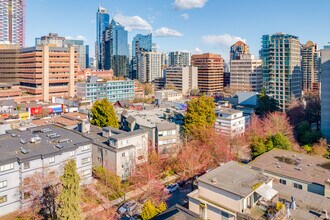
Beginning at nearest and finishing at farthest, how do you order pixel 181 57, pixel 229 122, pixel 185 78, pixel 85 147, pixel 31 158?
pixel 31 158
pixel 85 147
pixel 229 122
pixel 185 78
pixel 181 57

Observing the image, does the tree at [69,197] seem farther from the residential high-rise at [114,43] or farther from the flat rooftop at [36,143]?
the residential high-rise at [114,43]

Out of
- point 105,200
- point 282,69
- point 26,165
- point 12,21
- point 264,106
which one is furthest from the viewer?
point 12,21

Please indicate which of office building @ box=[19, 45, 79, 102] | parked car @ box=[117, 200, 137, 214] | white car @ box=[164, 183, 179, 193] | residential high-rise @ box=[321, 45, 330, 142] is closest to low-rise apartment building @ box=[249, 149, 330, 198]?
white car @ box=[164, 183, 179, 193]

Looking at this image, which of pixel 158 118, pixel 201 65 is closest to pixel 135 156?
pixel 158 118

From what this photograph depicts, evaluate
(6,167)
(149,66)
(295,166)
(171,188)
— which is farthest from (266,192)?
(149,66)

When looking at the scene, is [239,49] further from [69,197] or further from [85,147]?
[69,197]
